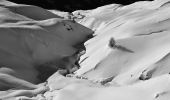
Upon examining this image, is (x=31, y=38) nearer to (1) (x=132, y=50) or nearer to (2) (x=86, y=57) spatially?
(2) (x=86, y=57)

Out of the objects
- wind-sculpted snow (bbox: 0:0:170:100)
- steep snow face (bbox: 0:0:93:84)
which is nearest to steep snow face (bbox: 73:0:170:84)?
wind-sculpted snow (bbox: 0:0:170:100)

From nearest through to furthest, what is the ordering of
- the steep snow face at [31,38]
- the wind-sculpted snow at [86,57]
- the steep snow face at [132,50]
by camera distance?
the wind-sculpted snow at [86,57], the steep snow face at [132,50], the steep snow face at [31,38]

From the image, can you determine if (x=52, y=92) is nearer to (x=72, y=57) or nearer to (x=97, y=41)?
(x=72, y=57)

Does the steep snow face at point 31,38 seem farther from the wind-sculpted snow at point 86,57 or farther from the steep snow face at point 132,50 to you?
the steep snow face at point 132,50

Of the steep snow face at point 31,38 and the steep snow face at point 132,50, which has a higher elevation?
the steep snow face at point 31,38

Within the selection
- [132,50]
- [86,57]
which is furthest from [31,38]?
[132,50]

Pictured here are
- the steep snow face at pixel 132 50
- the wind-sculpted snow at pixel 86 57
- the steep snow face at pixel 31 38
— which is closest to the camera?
the wind-sculpted snow at pixel 86 57

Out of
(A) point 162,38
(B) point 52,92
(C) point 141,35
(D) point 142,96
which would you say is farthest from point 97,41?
(D) point 142,96

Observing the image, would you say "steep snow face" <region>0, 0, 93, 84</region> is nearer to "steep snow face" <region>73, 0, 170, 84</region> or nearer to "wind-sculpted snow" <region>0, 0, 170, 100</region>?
"wind-sculpted snow" <region>0, 0, 170, 100</region>

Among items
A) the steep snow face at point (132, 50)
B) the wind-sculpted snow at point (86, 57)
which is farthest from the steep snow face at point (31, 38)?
the steep snow face at point (132, 50)
